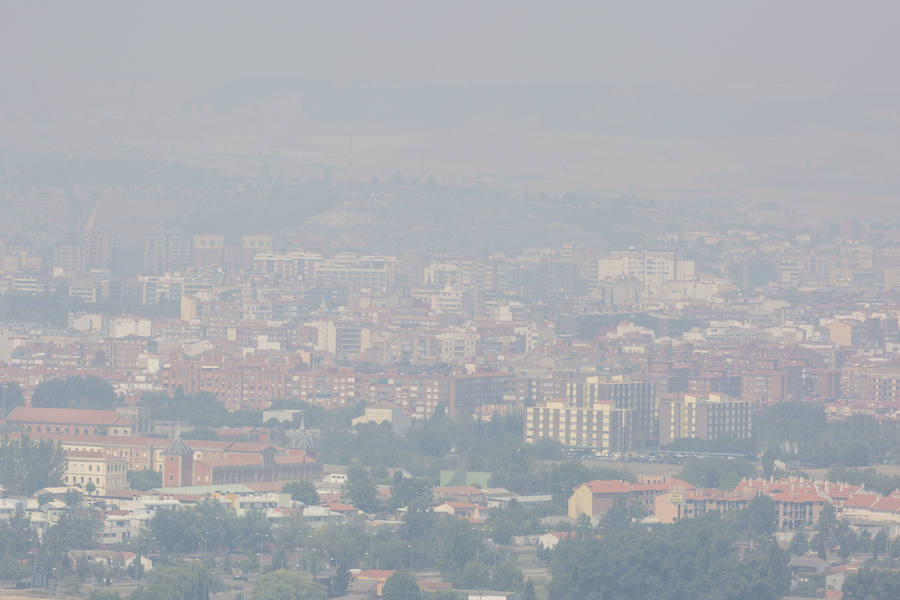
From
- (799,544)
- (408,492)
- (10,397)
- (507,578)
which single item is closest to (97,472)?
(408,492)

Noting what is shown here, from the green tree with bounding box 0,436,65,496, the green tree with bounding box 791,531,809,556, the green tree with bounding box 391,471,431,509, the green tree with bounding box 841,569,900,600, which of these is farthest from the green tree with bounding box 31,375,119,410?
the green tree with bounding box 841,569,900,600

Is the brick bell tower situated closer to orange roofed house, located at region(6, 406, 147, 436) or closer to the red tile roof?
orange roofed house, located at region(6, 406, 147, 436)

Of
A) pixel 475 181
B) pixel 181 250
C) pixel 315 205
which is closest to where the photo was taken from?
pixel 181 250

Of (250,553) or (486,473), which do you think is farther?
(486,473)

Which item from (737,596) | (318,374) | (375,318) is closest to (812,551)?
(737,596)

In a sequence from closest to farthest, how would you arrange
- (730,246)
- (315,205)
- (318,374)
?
(318,374) < (730,246) < (315,205)

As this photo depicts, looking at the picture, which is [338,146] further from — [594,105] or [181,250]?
[181,250]

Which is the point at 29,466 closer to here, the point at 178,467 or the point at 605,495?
the point at 178,467

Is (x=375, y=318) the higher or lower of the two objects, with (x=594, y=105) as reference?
lower
